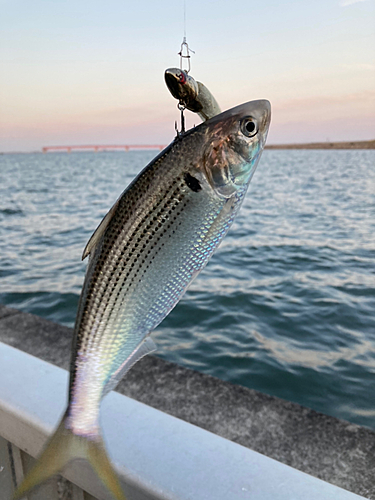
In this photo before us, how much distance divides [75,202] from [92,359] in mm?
21309

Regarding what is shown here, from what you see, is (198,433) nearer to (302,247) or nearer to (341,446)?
(341,446)

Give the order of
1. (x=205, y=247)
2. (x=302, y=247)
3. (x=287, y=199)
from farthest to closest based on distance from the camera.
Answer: (x=287, y=199), (x=302, y=247), (x=205, y=247)

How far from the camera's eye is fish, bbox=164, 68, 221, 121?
104 cm

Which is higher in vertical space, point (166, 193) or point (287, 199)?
point (166, 193)

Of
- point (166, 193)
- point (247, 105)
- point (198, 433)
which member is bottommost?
point (198, 433)

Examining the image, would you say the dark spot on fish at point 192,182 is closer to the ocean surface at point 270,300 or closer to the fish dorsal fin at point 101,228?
the fish dorsal fin at point 101,228

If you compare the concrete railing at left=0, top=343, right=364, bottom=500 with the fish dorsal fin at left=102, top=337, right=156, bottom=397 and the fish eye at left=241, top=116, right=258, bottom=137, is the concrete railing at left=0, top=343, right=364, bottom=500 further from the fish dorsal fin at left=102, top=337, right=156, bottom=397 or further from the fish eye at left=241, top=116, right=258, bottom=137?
the fish eye at left=241, top=116, right=258, bottom=137

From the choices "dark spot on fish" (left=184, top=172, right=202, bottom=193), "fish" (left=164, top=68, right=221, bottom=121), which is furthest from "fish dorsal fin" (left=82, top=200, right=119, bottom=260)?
"fish" (left=164, top=68, right=221, bottom=121)

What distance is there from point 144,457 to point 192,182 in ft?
4.19

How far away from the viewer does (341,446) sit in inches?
101

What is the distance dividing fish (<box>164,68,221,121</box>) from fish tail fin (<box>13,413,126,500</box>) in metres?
0.88

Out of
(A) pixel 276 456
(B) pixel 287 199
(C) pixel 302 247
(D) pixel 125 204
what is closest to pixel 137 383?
(A) pixel 276 456

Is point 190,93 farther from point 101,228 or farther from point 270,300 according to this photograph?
point 270,300

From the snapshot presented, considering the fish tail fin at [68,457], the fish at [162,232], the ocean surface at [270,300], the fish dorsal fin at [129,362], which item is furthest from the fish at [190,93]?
the ocean surface at [270,300]
